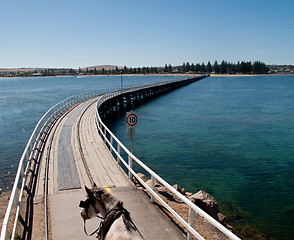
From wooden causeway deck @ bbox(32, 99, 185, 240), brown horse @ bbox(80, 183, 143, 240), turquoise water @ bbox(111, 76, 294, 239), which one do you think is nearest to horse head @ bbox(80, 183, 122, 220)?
brown horse @ bbox(80, 183, 143, 240)

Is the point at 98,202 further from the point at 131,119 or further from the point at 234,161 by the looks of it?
the point at 234,161

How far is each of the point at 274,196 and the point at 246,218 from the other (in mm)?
2944

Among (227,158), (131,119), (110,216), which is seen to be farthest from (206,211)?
(227,158)

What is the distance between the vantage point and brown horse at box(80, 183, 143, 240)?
343cm

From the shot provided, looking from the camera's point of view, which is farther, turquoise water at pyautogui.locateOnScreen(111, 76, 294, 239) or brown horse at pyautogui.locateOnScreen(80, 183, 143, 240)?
turquoise water at pyautogui.locateOnScreen(111, 76, 294, 239)

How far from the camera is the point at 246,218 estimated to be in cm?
1145

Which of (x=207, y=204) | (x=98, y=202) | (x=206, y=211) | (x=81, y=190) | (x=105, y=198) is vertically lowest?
(x=206, y=211)

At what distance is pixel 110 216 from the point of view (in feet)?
11.9

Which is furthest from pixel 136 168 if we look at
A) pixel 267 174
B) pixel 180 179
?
pixel 267 174

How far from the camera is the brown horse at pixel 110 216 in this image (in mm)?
3428

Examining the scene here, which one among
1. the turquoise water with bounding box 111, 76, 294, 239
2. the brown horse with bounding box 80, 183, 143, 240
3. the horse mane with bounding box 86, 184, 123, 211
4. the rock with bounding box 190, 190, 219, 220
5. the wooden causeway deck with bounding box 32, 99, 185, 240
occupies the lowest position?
the turquoise water with bounding box 111, 76, 294, 239

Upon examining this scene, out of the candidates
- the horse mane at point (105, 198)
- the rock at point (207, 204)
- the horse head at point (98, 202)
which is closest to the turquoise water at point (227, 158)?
the rock at point (207, 204)

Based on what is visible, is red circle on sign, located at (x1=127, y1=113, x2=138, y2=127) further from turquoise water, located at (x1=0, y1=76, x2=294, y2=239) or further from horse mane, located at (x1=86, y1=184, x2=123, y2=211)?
turquoise water, located at (x1=0, y1=76, x2=294, y2=239)

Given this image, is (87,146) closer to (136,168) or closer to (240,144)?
(136,168)
